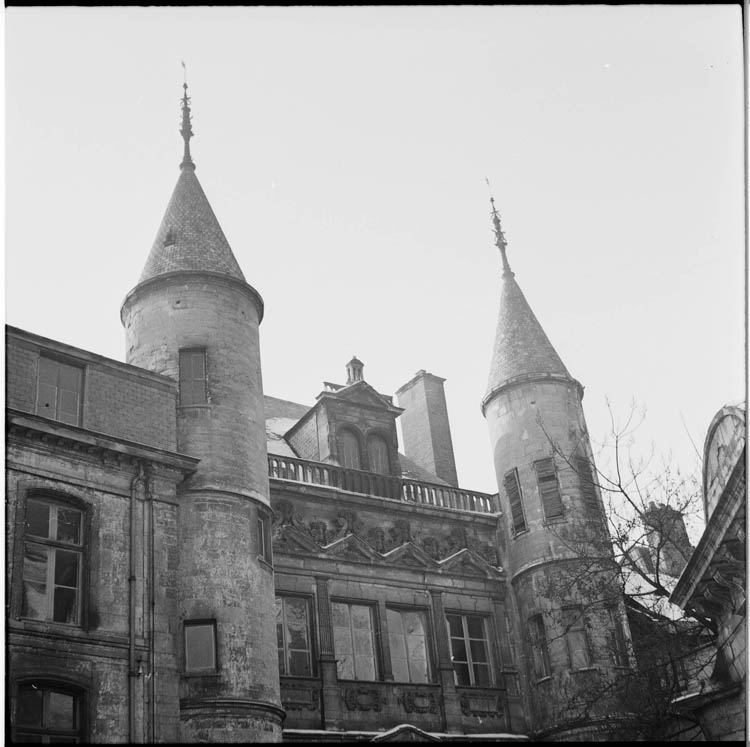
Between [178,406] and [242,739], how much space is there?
6283mm

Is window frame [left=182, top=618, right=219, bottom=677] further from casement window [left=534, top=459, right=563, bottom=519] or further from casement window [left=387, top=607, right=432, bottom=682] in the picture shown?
casement window [left=534, top=459, right=563, bottom=519]

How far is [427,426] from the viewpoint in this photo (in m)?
31.1

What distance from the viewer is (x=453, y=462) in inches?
1214

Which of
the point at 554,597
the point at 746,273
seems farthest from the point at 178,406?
the point at 746,273

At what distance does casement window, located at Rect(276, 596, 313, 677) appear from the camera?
22.0m

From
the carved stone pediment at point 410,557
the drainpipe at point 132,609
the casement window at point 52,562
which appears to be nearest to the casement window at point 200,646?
the drainpipe at point 132,609

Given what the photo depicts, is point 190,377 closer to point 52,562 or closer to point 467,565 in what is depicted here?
point 52,562

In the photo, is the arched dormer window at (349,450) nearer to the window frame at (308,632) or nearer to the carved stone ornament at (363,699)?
the window frame at (308,632)

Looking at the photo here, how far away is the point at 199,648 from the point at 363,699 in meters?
5.23

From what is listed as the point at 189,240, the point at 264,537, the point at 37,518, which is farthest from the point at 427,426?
the point at 37,518

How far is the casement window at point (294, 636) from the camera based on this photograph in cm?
2197

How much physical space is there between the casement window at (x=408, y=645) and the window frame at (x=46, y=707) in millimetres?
8561

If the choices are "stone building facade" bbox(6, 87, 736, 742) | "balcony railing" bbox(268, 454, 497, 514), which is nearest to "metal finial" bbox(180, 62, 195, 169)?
"stone building facade" bbox(6, 87, 736, 742)

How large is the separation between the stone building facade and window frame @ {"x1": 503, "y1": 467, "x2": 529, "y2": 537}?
0.24 feet
